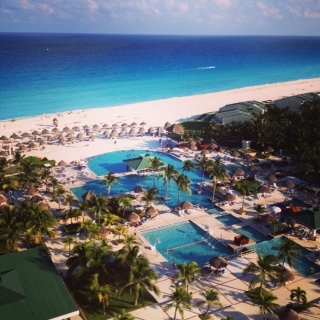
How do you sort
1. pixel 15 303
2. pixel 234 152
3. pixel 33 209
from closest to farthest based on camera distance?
pixel 15 303 < pixel 33 209 < pixel 234 152

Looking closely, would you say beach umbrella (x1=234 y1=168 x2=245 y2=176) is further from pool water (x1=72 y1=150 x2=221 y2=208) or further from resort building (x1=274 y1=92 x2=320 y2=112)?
resort building (x1=274 y1=92 x2=320 y2=112)

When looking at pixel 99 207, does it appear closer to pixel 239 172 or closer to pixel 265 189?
pixel 265 189

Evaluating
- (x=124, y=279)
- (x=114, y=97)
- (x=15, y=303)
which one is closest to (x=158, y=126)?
(x=114, y=97)

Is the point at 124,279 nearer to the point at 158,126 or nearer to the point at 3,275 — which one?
the point at 3,275

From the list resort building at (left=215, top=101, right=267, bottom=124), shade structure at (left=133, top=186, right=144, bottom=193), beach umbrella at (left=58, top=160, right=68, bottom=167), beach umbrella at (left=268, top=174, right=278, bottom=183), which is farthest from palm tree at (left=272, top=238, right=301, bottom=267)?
resort building at (left=215, top=101, right=267, bottom=124)

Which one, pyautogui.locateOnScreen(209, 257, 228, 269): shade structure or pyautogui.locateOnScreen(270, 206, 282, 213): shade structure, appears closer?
pyautogui.locateOnScreen(209, 257, 228, 269): shade structure

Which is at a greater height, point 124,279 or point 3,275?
point 3,275

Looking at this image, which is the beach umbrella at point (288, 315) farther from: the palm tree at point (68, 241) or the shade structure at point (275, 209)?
the palm tree at point (68, 241)
